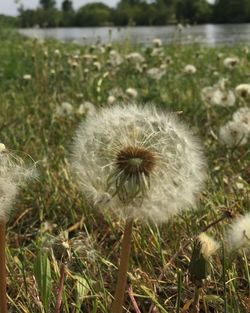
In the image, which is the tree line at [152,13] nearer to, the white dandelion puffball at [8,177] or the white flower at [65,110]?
the white flower at [65,110]

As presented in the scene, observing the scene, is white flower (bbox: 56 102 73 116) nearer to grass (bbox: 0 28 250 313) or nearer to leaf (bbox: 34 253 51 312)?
grass (bbox: 0 28 250 313)

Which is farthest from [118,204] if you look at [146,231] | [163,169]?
[146,231]

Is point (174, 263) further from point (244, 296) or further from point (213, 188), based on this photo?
point (213, 188)

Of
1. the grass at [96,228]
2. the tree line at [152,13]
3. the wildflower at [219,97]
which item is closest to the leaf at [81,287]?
the grass at [96,228]

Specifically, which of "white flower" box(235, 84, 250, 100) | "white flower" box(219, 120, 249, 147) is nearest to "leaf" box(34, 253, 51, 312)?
"white flower" box(219, 120, 249, 147)

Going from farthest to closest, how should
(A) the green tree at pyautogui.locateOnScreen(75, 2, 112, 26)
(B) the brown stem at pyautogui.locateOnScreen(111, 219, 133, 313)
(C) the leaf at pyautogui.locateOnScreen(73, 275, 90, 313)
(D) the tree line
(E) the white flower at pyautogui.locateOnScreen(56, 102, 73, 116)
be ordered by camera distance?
(A) the green tree at pyautogui.locateOnScreen(75, 2, 112, 26) → (D) the tree line → (E) the white flower at pyautogui.locateOnScreen(56, 102, 73, 116) → (C) the leaf at pyautogui.locateOnScreen(73, 275, 90, 313) → (B) the brown stem at pyautogui.locateOnScreen(111, 219, 133, 313)

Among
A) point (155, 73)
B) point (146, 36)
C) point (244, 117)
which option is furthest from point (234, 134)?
point (146, 36)

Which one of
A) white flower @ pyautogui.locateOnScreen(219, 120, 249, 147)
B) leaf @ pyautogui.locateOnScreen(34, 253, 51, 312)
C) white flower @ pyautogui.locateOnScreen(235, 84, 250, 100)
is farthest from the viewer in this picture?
white flower @ pyautogui.locateOnScreen(235, 84, 250, 100)
